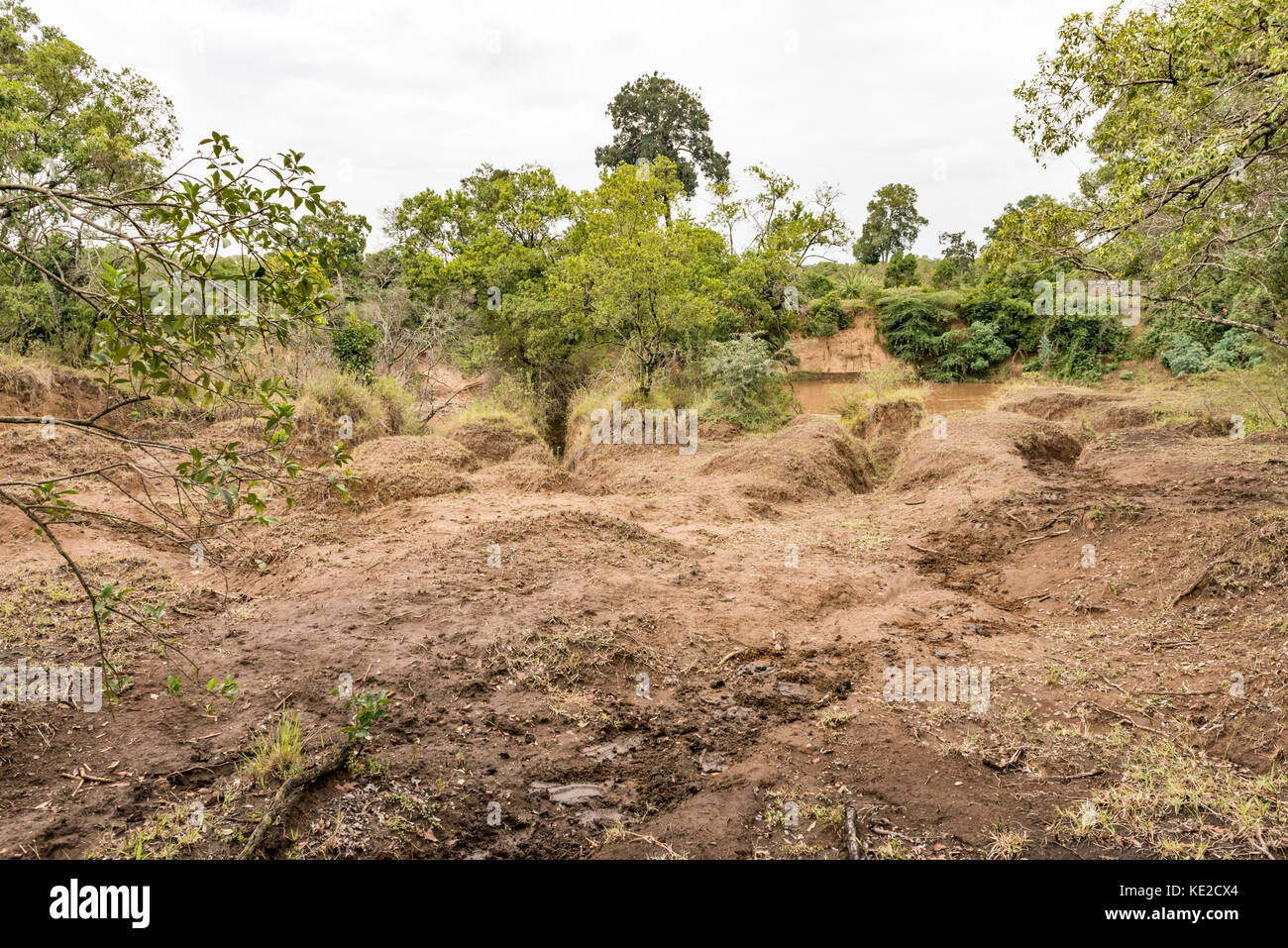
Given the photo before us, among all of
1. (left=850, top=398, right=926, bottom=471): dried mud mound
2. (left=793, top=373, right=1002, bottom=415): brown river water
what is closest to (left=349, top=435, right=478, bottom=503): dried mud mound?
(left=850, top=398, right=926, bottom=471): dried mud mound

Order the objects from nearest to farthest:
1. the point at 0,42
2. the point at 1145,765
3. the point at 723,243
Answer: the point at 1145,765 < the point at 0,42 < the point at 723,243

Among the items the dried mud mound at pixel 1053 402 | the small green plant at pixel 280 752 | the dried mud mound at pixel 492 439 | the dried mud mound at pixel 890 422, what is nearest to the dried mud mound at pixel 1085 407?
the dried mud mound at pixel 1053 402

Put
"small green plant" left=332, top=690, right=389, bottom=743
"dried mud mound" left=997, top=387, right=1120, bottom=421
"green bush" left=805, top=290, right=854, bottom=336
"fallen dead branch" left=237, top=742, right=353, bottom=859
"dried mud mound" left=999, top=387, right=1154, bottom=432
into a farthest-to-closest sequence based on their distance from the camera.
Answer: "green bush" left=805, top=290, right=854, bottom=336
"dried mud mound" left=997, top=387, right=1120, bottom=421
"dried mud mound" left=999, top=387, right=1154, bottom=432
"small green plant" left=332, top=690, right=389, bottom=743
"fallen dead branch" left=237, top=742, right=353, bottom=859

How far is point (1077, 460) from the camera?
11.3m

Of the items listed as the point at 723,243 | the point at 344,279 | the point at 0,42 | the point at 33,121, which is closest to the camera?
the point at 33,121

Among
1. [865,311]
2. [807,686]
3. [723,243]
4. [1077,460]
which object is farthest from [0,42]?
[865,311]

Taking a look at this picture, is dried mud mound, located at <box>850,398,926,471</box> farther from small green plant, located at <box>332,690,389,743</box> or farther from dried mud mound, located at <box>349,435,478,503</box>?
small green plant, located at <box>332,690,389,743</box>

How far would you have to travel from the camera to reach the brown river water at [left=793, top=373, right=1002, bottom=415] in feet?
75.5

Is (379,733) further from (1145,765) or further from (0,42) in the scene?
(0,42)

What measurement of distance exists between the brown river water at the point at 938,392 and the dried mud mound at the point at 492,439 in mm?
11286

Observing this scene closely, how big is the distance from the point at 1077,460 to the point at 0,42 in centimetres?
2022

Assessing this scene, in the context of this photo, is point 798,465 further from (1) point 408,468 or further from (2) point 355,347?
(2) point 355,347

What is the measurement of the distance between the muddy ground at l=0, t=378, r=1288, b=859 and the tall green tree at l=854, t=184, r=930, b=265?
34336mm

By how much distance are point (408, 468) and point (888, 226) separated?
37602 millimetres
